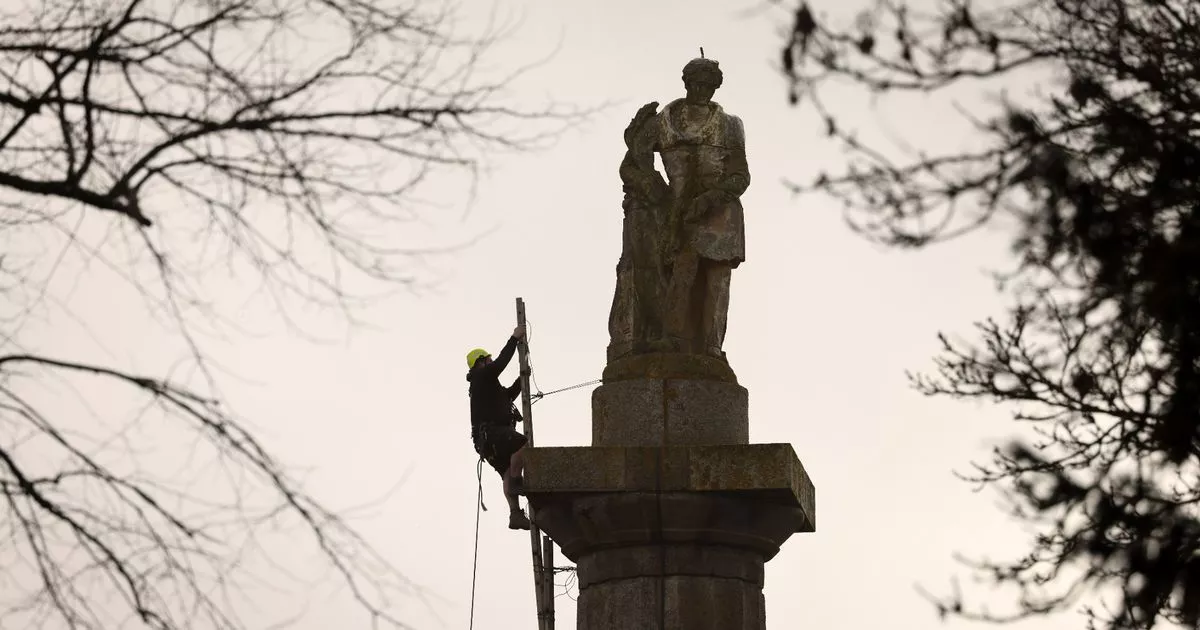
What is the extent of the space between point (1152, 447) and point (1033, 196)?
1257 mm

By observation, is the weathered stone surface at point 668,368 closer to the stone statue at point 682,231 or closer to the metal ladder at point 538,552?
the stone statue at point 682,231

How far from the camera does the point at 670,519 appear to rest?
44.8 ft

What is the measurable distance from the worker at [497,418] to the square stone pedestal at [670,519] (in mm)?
627

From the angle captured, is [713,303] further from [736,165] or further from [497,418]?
[497,418]

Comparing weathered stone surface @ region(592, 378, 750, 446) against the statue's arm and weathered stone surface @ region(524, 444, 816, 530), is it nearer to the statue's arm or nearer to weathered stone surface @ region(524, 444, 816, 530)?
weathered stone surface @ region(524, 444, 816, 530)

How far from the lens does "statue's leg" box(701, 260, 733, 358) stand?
14.6 m

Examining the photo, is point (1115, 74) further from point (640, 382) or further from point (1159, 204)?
point (640, 382)

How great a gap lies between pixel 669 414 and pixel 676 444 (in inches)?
10.4

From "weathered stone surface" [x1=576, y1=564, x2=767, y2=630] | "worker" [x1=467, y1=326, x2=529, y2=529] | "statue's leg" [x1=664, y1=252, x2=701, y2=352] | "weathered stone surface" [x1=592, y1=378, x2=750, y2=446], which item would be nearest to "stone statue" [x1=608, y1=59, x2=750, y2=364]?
"statue's leg" [x1=664, y1=252, x2=701, y2=352]

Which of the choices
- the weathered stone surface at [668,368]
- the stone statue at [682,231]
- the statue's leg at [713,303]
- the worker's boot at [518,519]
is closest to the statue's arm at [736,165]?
the stone statue at [682,231]

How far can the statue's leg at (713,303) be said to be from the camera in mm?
14555

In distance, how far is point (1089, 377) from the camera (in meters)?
9.29

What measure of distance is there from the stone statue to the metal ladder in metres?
1.45

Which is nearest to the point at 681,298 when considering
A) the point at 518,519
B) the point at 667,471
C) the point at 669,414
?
the point at 669,414
